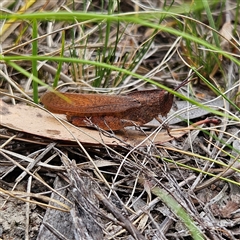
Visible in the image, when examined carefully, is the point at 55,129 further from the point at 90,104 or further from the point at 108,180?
the point at 108,180

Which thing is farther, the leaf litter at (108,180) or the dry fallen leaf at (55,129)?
the dry fallen leaf at (55,129)

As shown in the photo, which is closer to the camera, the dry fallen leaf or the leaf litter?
the leaf litter

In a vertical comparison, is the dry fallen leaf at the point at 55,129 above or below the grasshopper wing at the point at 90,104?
below

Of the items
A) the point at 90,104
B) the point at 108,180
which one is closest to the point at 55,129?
the point at 90,104

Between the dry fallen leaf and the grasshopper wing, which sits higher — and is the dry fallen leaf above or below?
below

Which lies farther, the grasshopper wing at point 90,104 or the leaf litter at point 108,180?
the grasshopper wing at point 90,104

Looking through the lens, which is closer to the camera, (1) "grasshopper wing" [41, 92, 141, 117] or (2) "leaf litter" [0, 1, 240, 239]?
(2) "leaf litter" [0, 1, 240, 239]

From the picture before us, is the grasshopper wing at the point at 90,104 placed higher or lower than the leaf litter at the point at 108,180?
higher

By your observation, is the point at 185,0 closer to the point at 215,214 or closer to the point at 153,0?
the point at 153,0

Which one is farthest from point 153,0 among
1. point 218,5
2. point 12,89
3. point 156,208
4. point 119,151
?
point 156,208
